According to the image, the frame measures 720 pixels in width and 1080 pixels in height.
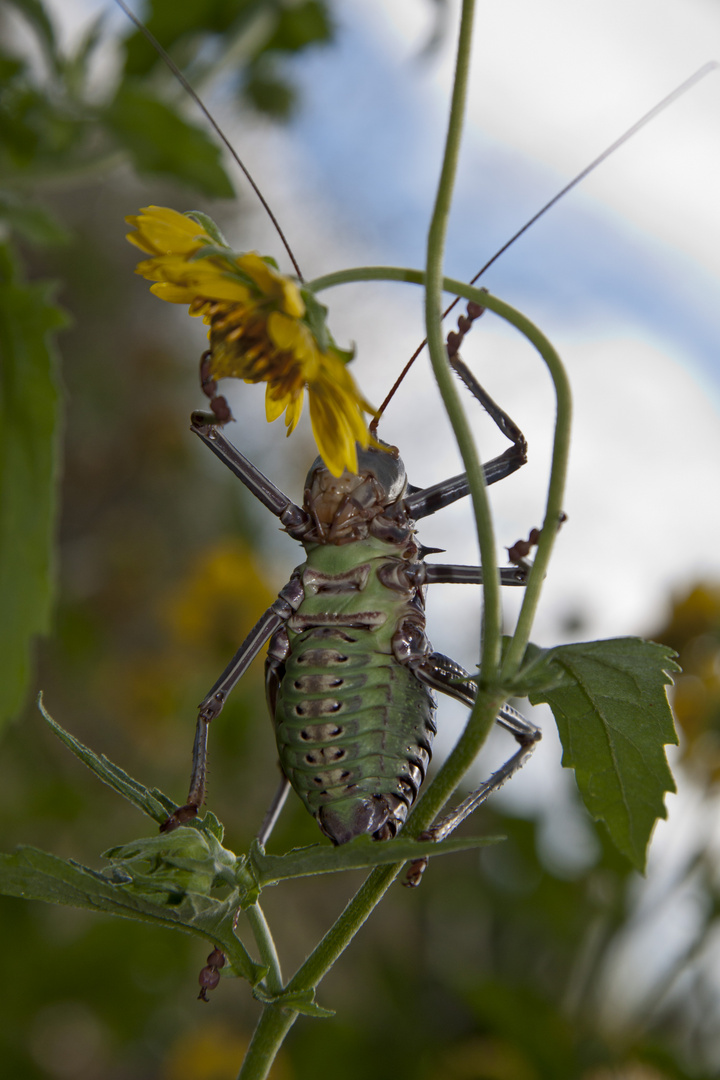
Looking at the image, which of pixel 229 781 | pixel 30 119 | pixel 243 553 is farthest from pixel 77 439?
pixel 30 119

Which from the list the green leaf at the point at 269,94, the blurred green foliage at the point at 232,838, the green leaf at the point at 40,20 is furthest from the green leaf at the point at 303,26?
the green leaf at the point at 40,20

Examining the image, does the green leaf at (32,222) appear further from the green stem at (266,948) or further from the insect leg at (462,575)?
the green stem at (266,948)

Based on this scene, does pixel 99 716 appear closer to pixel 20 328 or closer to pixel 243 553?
pixel 243 553

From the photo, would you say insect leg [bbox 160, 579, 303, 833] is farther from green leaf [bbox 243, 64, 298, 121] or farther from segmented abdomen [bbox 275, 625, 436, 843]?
green leaf [bbox 243, 64, 298, 121]

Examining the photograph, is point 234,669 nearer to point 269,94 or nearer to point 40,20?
point 40,20

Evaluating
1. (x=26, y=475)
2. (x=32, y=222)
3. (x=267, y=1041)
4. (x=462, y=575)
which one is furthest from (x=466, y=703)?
(x=32, y=222)

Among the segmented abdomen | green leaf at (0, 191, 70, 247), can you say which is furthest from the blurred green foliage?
the segmented abdomen
